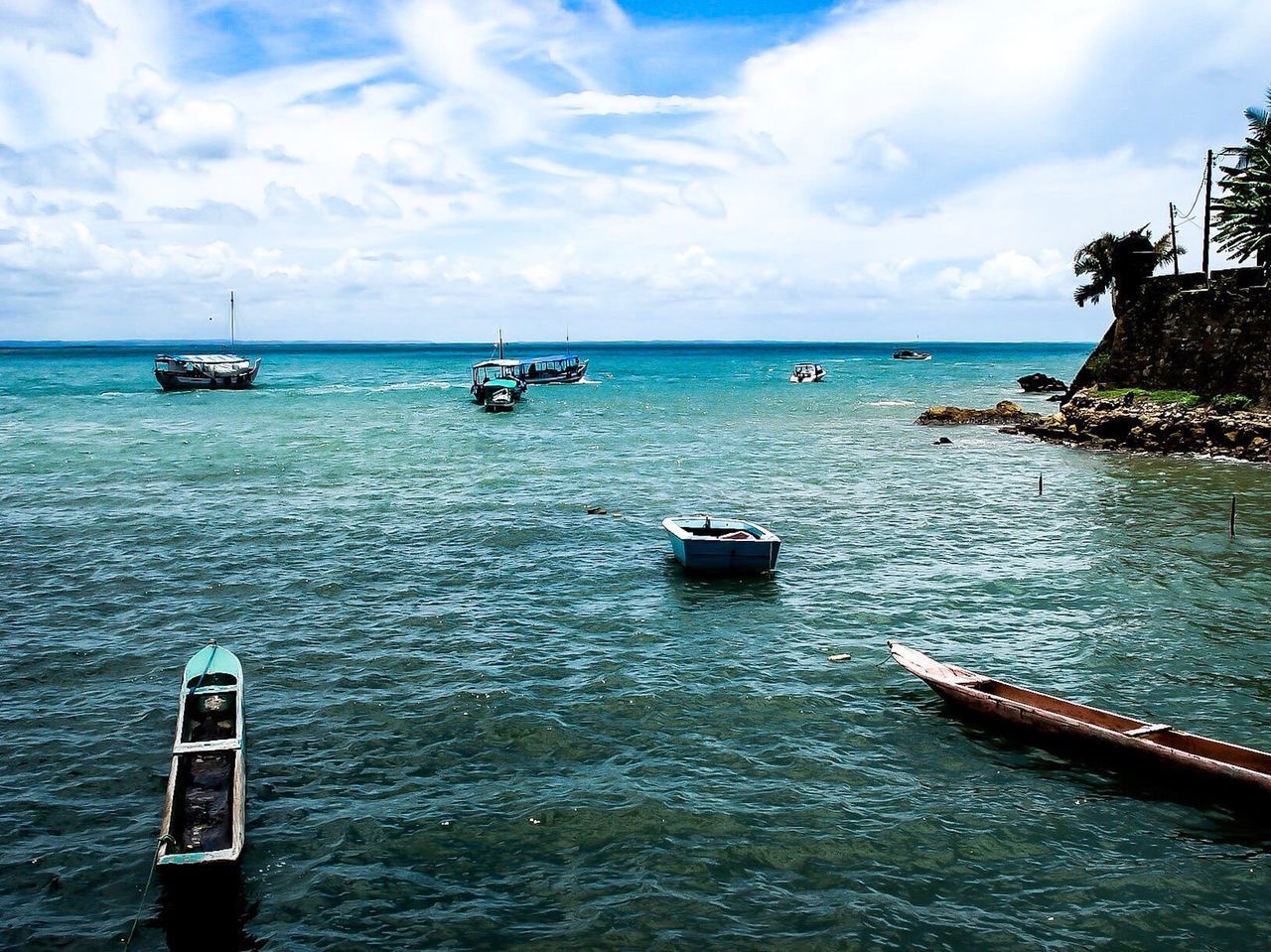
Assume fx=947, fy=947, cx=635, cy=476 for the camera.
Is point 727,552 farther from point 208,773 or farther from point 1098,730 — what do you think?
point 208,773

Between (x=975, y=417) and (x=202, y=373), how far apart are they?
91.1 m

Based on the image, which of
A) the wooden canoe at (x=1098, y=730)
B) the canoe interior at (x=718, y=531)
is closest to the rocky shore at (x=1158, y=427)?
the canoe interior at (x=718, y=531)

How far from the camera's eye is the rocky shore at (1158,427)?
48.3m

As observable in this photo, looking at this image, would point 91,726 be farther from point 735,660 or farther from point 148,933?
point 735,660

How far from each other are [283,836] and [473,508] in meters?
25.2

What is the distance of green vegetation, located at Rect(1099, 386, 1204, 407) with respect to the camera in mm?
54656

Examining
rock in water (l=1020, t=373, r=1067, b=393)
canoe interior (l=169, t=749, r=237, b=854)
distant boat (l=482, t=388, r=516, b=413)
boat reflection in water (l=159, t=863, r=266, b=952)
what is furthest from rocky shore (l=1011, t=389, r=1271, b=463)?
boat reflection in water (l=159, t=863, r=266, b=952)

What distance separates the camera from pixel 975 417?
7275 centimetres

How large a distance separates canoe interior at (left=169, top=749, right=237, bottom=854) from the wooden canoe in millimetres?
12579

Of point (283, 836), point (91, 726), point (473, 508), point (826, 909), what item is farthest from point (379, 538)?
point (826, 909)

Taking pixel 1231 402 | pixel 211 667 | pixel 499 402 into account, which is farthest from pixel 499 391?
pixel 211 667

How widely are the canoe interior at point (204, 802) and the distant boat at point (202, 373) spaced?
10778cm

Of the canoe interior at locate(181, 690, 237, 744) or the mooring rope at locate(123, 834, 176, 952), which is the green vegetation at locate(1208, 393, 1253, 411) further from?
the mooring rope at locate(123, 834, 176, 952)

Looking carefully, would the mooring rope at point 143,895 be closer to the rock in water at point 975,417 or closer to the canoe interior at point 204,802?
the canoe interior at point 204,802
